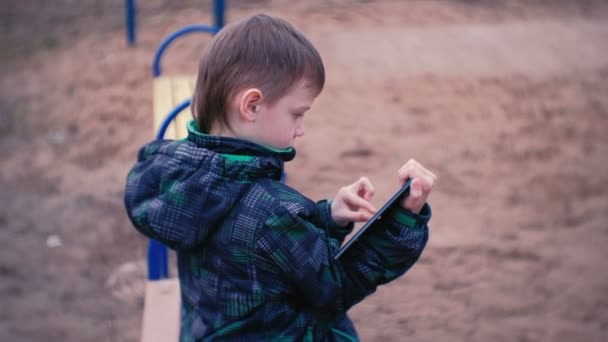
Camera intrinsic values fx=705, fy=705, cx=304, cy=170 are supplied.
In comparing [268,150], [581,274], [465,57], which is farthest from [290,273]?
[465,57]

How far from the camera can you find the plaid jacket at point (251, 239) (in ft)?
4.40

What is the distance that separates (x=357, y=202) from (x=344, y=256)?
157mm

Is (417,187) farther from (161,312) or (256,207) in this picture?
(161,312)

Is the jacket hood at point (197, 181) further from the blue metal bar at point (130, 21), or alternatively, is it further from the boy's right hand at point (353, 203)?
the blue metal bar at point (130, 21)

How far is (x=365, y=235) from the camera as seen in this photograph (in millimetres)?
1394

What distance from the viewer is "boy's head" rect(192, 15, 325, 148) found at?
137 cm

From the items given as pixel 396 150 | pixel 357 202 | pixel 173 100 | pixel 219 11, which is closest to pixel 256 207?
pixel 357 202

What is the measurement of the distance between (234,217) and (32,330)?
1.77 meters

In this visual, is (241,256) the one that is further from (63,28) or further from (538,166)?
(63,28)

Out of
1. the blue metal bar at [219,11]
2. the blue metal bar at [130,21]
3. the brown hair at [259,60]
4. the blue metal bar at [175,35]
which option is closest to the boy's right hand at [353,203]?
Answer: the brown hair at [259,60]

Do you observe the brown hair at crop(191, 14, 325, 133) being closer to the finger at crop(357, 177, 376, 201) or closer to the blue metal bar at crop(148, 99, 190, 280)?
the finger at crop(357, 177, 376, 201)

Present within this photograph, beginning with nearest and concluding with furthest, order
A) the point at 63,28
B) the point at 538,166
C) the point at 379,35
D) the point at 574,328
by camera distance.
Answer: the point at 574,328 → the point at 538,166 → the point at 379,35 → the point at 63,28

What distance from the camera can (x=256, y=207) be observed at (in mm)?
1334

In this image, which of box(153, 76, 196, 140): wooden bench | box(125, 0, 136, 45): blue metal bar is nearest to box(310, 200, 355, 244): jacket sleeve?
box(153, 76, 196, 140): wooden bench
